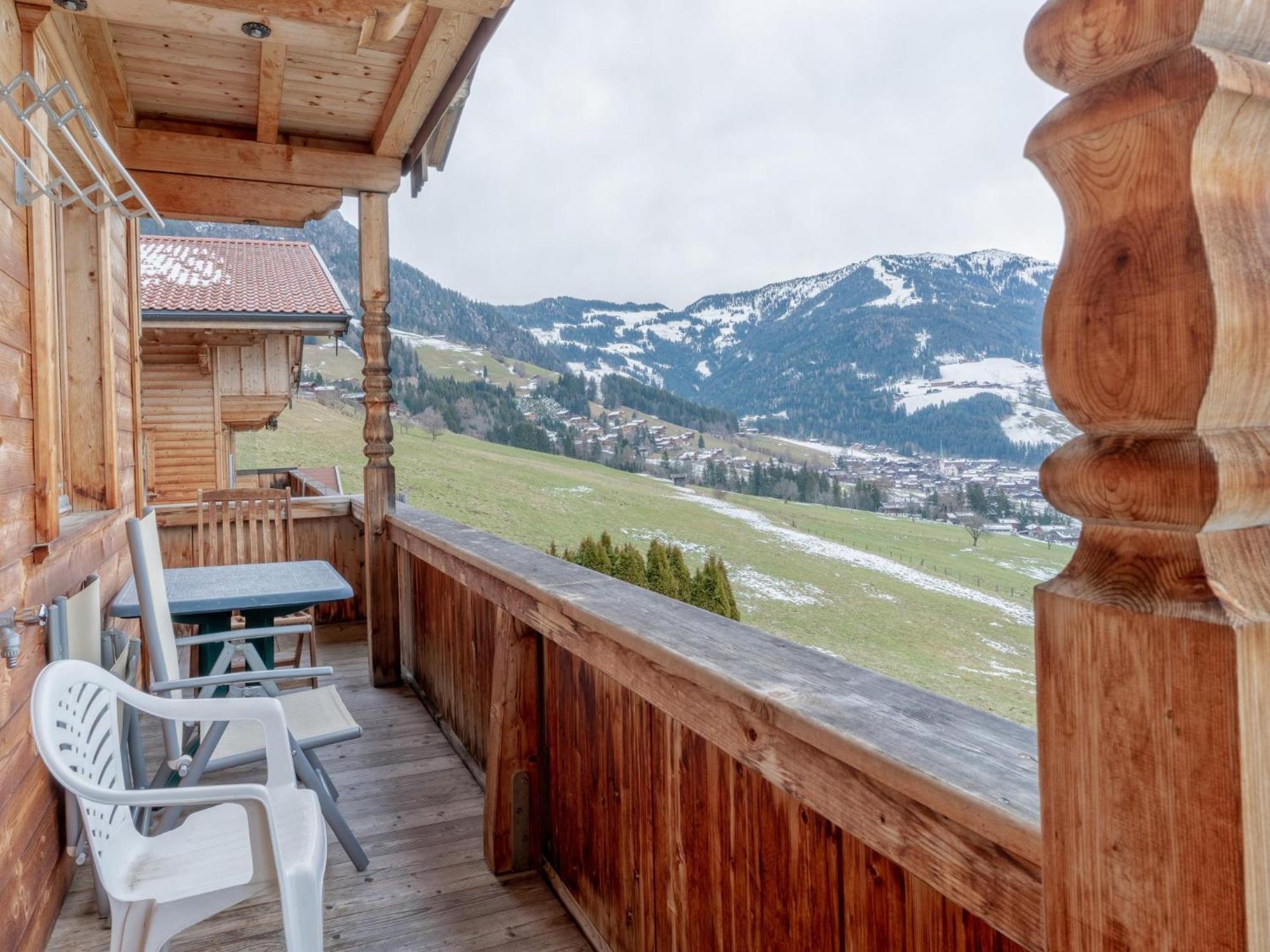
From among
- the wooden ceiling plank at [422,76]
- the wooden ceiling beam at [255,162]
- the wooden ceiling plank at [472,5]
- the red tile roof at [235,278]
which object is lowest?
the wooden ceiling plank at [472,5]

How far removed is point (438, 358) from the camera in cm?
A: 3572

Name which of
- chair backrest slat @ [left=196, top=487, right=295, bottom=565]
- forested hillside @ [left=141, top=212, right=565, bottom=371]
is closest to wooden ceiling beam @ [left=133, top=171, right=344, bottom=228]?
chair backrest slat @ [left=196, top=487, right=295, bottom=565]

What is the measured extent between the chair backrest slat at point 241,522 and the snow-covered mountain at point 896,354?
2822mm

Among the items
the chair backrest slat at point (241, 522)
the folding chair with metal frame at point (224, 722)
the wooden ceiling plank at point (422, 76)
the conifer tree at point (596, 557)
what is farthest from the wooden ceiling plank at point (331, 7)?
the conifer tree at point (596, 557)

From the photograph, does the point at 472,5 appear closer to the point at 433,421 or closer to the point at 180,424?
the point at 180,424

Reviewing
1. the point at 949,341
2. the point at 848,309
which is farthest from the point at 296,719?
the point at 848,309

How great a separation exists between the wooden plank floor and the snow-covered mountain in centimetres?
167

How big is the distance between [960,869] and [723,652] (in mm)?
603

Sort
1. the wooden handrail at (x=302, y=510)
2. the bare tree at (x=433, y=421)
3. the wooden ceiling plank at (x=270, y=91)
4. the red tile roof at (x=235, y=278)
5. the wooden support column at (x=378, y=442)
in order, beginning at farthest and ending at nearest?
1. the bare tree at (x=433, y=421)
2. the red tile roof at (x=235, y=278)
3. the wooden handrail at (x=302, y=510)
4. the wooden support column at (x=378, y=442)
5. the wooden ceiling plank at (x=270, y=91)

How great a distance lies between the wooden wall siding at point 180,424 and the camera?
8.66 meters

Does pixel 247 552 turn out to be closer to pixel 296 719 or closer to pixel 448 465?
pixel 296 719

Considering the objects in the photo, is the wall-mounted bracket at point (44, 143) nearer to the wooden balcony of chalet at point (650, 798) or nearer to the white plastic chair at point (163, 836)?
the white plastic chair at point (163, 836)

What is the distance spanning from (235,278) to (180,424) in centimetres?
169

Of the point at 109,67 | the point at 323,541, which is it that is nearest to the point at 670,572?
the point at 323,541
